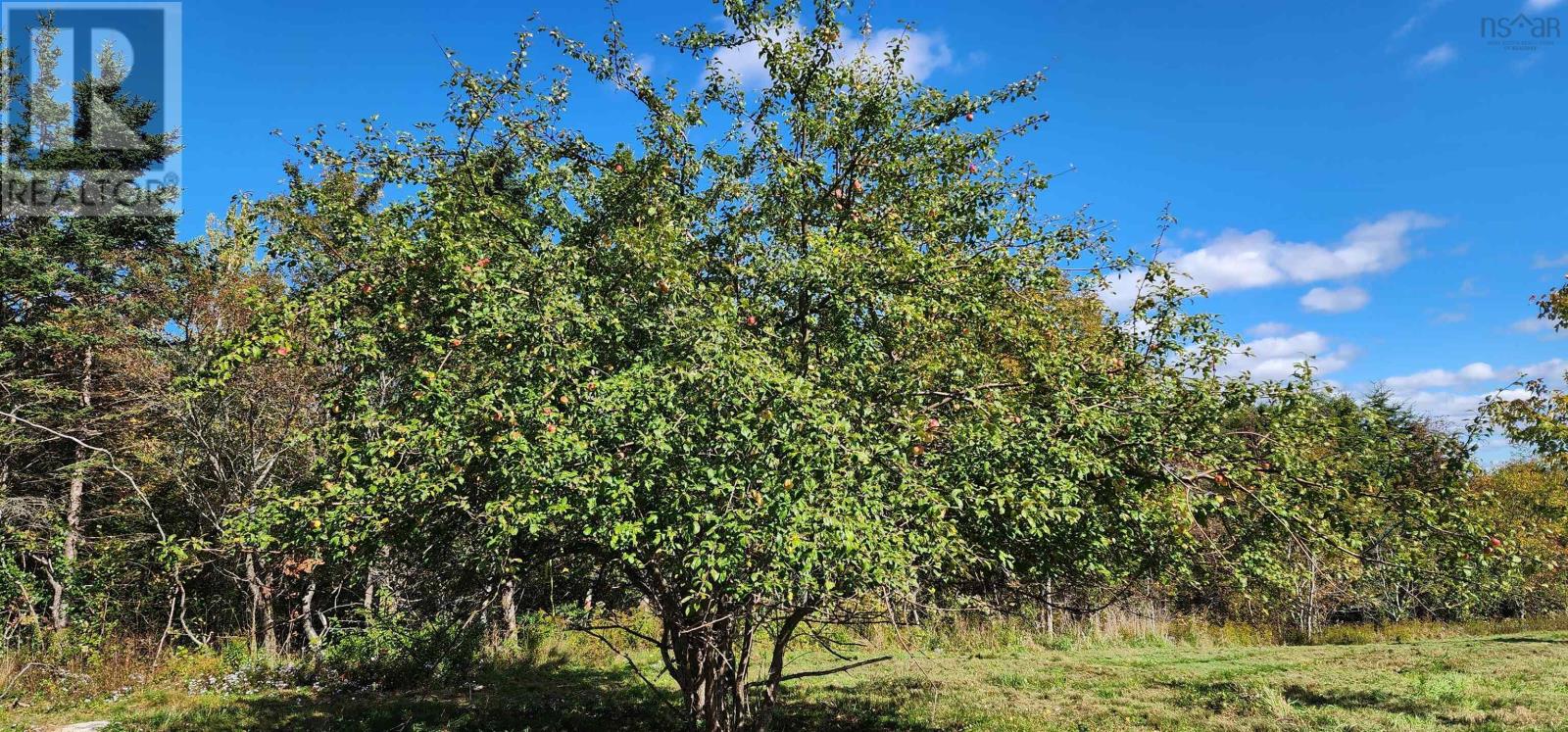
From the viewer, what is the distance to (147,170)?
75.3 ft

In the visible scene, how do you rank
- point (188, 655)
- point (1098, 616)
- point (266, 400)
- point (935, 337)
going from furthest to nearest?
1. point (1098, 616)
2. point (266, 400)
3. point (188, 655)
4. point (935, 337)

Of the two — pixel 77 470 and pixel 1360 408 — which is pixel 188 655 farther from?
pixel 1360 408

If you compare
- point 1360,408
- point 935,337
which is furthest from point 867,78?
point 1360,408

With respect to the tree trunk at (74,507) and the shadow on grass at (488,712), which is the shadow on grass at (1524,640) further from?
the tree trunk at (74,507)

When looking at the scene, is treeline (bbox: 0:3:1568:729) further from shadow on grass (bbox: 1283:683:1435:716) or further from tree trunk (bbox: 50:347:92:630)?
tree trunk (bbox: 50:347:92:630)

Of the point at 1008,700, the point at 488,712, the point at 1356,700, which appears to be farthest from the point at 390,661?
the point at 1356,700

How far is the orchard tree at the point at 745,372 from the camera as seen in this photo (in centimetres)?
475

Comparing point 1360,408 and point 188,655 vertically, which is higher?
point 1360,408

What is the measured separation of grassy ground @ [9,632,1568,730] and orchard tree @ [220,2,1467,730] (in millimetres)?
3575

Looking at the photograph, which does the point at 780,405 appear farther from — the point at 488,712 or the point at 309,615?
the point at 309,615

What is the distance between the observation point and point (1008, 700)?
415 inches

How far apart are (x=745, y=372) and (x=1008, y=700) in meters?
7.92

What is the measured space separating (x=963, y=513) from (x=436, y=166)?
529 centimetres

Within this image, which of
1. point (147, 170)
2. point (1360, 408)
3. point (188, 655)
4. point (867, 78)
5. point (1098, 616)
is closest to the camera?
point (1360, 408)
